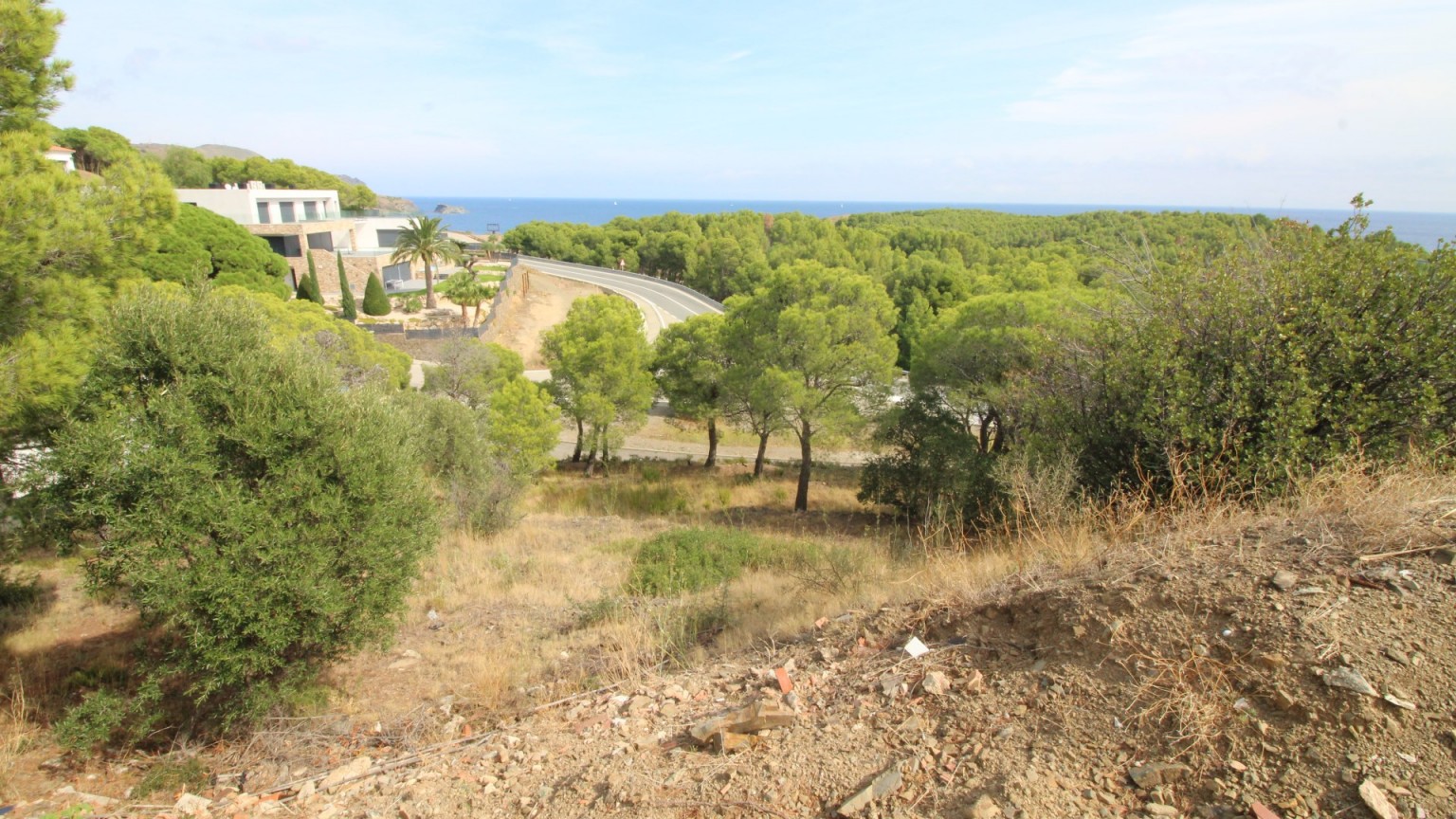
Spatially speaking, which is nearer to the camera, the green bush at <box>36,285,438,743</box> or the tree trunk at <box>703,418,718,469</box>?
the green bush at <box>36,285,438,743</box>

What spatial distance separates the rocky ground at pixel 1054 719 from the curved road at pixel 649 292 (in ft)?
116

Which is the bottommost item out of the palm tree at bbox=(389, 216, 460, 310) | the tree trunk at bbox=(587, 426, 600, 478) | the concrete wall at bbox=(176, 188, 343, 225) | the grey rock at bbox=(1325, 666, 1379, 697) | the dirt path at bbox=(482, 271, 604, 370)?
the tree trunk at bbox=(587, 426, 600, 478)

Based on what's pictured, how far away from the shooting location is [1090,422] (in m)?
8.62

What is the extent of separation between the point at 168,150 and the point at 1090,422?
84.0 meters

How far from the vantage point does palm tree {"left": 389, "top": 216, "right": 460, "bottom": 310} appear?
4334 centimetres

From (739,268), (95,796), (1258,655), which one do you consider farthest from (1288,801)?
(739,268)

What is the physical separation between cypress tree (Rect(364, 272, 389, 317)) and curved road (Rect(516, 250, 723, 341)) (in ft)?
48.1

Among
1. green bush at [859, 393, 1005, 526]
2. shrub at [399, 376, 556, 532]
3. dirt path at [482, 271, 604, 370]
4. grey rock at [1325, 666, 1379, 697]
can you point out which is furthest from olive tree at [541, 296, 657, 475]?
grey rock at [1325, 666, 1379, 697]

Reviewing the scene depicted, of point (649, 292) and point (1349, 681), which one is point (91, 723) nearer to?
point (1349, 681)

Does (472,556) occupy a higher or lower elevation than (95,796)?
lower

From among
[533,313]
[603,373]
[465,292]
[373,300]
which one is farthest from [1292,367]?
[533,313]

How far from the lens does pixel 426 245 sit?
43.6 m

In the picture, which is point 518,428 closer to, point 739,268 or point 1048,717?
point 1048,717

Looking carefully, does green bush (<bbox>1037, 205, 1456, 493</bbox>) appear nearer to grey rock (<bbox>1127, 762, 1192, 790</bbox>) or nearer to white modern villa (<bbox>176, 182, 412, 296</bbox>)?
grey rock (<bbox>1127, 762, 1192, 790</bbox>)
